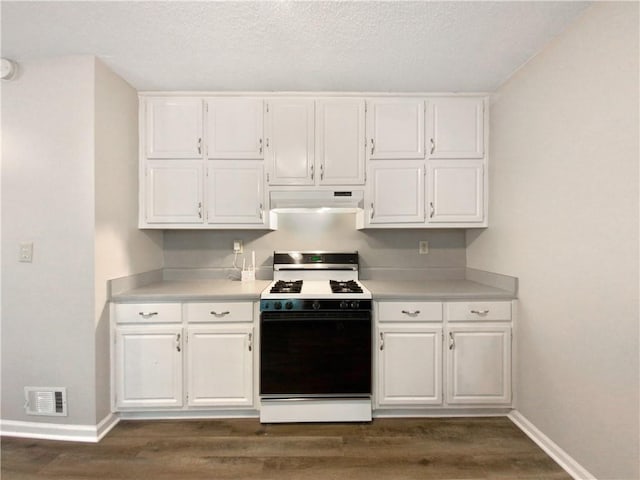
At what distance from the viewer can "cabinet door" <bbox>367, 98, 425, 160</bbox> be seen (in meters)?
2.70

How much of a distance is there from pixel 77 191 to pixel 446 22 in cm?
249

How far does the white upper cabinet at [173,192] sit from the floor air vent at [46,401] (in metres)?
1.30

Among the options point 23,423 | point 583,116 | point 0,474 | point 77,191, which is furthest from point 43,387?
point 583,116

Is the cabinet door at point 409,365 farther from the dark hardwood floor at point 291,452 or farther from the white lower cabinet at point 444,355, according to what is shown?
the dark hardwood floor at point 291,452

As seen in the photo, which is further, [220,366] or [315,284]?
[315,284]

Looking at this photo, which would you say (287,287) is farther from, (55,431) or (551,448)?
(551,448)

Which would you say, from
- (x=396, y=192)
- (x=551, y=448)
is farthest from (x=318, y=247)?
(x=551, y=448)

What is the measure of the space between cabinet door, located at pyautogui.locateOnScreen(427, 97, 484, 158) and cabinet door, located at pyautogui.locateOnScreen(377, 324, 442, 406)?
1.45 m

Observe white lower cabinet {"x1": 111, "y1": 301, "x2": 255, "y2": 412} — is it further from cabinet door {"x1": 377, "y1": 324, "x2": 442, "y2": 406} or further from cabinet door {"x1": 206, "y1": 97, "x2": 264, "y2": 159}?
cabinet door {"x1": 206, "y1": 97, "x2": 264, "y2": 159}

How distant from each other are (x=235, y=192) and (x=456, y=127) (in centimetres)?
191

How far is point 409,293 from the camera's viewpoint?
2400 mm

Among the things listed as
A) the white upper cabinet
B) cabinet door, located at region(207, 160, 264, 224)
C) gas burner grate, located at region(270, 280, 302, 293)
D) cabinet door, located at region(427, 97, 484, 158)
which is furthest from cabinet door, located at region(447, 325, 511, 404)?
the white upper cabinet

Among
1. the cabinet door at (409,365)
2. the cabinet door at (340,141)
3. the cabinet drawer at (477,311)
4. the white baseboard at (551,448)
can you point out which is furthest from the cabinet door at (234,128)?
the white baseboard at (551,448)

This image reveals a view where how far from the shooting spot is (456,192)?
275cm
